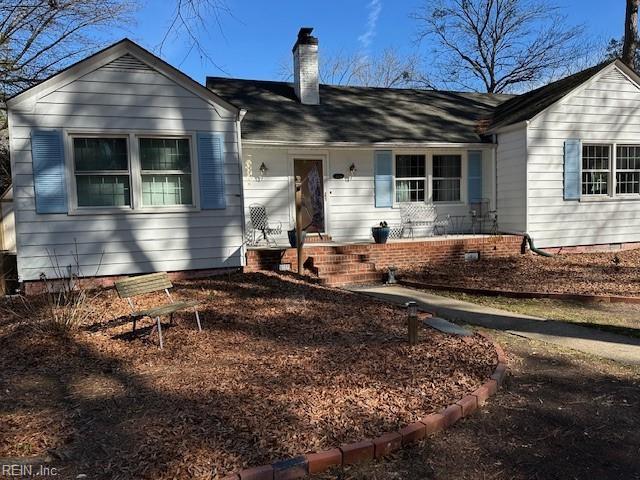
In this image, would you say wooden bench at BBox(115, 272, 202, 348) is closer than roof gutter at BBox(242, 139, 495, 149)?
Yes

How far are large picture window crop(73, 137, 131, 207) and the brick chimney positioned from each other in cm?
596

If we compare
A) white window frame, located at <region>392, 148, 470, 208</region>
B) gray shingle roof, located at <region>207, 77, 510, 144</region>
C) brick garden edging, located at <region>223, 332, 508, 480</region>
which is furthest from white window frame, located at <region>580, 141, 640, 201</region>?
brick garden edging, located at <region>223, 332, 508, 480</region>

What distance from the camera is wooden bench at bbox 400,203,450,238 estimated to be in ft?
38.9

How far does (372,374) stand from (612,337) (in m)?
3.36

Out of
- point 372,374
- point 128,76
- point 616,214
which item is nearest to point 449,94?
point 616,214

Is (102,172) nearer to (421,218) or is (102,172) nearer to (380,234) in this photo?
(380,234)

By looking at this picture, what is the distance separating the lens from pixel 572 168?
11.4 metres

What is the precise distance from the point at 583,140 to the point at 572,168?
778 millimetres

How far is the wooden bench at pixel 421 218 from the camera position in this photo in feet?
38.9

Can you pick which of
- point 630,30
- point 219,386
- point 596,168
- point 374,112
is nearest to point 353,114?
point 374,112

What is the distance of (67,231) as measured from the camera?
8.02m

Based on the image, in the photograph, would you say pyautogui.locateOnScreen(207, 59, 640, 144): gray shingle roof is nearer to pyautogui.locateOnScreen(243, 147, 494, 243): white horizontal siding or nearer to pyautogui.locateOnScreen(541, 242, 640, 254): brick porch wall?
pyautogui.locateOnScreen(243, 147, 494, 243): white horizontal siding

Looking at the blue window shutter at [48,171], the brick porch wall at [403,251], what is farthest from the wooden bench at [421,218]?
the blue window shutter at [48,171]

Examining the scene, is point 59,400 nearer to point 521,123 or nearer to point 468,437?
point 468,437
